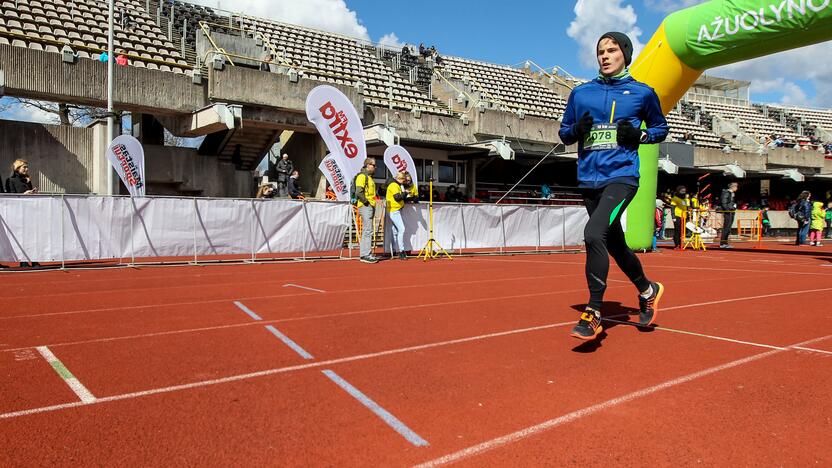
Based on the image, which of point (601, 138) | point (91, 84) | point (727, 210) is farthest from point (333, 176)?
point (727, 210)

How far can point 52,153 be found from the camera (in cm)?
1778

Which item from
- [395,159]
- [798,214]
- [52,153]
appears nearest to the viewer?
[395,159]

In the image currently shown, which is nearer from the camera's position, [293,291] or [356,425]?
[356,425]

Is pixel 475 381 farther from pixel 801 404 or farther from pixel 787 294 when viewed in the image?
pixel 787 294

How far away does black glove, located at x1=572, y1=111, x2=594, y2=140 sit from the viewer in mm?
4332

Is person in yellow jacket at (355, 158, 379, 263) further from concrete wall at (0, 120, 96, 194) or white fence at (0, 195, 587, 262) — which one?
concrete wall at (0, 120, 96, 194)

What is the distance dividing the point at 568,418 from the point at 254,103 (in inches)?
707

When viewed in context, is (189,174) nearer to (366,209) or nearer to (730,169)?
(366,209)

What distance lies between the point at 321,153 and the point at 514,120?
869 cm

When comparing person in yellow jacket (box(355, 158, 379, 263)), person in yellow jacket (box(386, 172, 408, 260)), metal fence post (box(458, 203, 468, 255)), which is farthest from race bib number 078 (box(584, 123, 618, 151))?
metal fence post (box(458, 203, 468, 255))

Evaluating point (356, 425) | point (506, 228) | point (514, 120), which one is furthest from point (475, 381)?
point (514, 120)

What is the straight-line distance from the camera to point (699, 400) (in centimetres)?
316

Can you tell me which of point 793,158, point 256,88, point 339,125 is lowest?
point 339,125

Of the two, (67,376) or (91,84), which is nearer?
(67,376)
